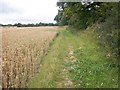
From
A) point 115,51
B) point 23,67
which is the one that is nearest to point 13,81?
point 23,67

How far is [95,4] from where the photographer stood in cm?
3269

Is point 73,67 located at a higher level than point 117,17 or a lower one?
lower

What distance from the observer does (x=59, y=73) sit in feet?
36.7

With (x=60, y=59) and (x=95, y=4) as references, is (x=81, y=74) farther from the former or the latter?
(x=95, y=4)

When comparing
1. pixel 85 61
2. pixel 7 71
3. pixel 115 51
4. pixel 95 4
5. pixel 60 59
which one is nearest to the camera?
pixel 7 71

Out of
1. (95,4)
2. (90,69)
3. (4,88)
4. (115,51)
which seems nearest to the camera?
(4,88)

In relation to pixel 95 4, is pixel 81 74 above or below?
below

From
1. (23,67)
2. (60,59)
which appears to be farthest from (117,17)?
(23,67)

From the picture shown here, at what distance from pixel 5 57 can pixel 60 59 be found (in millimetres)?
2886

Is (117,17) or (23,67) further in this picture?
(117,17)

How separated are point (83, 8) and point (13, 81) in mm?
25307

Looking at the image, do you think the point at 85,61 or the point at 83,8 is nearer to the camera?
the point at 85,61

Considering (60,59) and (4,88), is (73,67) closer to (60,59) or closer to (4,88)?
Answer: (60,59)

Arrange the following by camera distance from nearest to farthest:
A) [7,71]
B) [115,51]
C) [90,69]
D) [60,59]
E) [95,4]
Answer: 1. [7,71]
2. [90,69]
3. [115,51]
4. [60,59]
5. [95,4]
